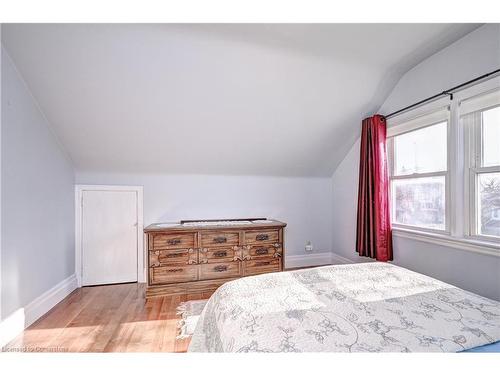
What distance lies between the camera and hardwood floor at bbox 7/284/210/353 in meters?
1.63

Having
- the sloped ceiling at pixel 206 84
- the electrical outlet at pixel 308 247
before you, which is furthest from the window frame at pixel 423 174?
the electrical outlet at pixel 308 247

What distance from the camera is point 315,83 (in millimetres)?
2209

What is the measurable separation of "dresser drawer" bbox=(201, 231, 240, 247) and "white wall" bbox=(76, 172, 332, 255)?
0.55 meters

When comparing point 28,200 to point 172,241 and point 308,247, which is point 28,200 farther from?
point 308,247

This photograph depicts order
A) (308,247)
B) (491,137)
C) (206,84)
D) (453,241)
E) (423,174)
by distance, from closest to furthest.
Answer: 1. (491,137)
2. (453,241)
3. (206,84)
4. (423,174)
5. (308,247)

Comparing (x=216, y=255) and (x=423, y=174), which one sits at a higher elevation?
(x=423, y=174)

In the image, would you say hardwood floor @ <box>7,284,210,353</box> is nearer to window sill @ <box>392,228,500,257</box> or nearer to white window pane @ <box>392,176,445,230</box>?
window sill @ <box>392,228,500,257</box>

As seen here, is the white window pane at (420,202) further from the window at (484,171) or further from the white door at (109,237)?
the white door at (109,237)

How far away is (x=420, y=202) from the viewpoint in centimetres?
233

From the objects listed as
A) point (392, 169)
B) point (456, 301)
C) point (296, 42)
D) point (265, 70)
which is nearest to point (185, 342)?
point (456, 301)

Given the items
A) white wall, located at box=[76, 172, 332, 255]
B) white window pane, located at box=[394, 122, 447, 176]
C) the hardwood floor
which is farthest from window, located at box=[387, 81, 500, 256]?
the hardwood floor

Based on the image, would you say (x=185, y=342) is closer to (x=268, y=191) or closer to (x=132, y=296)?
(x=132, y=296)

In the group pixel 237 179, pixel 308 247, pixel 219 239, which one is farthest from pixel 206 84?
pixel 308 247

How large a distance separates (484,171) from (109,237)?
149 inches
